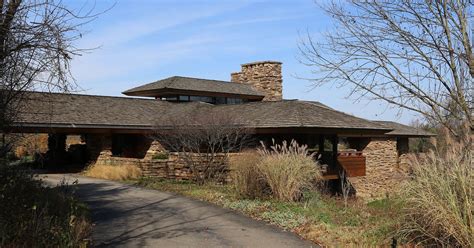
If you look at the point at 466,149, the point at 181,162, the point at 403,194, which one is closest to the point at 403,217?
the point at 403,194

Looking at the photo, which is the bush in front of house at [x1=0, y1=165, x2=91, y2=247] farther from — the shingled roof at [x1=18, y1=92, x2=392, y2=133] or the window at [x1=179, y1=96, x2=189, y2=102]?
the window at [x1=179, y1=96, x2=189, y2=102]

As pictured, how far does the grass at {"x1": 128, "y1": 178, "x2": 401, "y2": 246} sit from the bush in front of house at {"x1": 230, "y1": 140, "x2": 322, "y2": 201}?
0.25 m

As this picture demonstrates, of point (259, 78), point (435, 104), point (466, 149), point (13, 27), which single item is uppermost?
point (259, 78)

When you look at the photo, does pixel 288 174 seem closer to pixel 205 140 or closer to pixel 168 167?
pixel 205 140

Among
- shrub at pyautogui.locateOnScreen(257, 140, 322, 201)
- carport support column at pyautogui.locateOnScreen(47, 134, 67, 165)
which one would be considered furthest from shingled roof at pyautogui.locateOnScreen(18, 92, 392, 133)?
shrub at pyautogui.locateOnScreen(257, 140, 322, 201)

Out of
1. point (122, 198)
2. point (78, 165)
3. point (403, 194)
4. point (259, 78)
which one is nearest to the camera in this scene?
point (403, 194)

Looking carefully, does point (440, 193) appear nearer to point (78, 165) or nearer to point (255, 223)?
point (255, 223)

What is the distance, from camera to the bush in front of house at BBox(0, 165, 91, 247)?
21.2 feet

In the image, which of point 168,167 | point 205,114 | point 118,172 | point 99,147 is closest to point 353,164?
point 205,114

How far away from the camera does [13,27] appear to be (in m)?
7.24

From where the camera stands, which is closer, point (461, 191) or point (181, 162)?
point (461, 191)

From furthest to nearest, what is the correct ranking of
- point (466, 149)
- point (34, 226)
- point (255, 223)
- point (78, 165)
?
point (78, 165) < point (255, 223) < point (466, 149) < point (34, 226)

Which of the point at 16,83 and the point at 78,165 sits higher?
the point at 16,83

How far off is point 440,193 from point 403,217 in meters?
1.10
